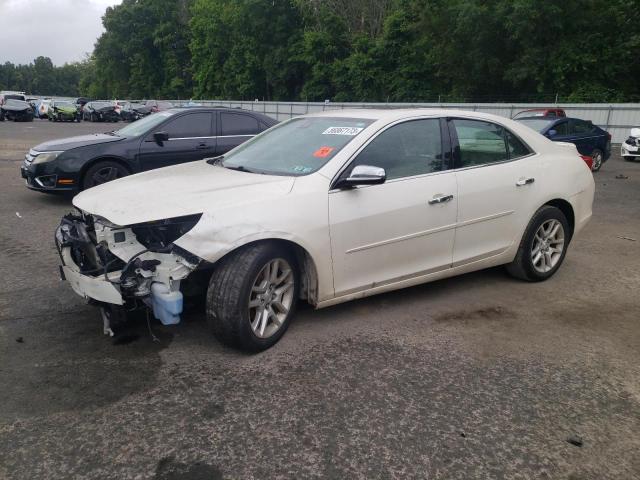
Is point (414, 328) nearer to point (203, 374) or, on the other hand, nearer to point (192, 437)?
point (203, 374)

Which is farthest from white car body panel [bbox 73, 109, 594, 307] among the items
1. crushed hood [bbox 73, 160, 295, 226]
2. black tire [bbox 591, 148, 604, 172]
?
black tire [bbox 591, 148, 604, 172]

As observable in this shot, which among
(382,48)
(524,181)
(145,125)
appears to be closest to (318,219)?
(524,181)

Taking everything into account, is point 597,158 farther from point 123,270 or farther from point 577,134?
point 123,270

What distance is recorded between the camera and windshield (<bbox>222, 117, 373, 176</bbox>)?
4125mm

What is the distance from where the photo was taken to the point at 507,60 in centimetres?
3466

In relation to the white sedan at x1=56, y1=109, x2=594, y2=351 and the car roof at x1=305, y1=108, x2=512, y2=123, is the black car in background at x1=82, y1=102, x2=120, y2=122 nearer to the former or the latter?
the white sedan at x1=56, y1=109, x2=594, y2=351

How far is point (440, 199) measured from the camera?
4344mm

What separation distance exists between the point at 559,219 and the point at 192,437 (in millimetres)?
4033

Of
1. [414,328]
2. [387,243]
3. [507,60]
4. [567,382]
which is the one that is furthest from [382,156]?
[507,60]

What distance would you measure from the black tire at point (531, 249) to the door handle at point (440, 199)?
110 cm

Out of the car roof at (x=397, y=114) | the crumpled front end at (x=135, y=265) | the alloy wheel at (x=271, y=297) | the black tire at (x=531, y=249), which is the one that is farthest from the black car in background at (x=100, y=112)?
the alloy wheel at (x=271, y=297)

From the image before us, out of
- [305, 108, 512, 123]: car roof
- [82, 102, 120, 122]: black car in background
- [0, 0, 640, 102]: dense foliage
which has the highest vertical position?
[0, 0, 640, 102]: dense foliage

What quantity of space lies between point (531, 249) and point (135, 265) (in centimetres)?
358

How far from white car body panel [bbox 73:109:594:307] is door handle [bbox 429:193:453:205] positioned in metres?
0.04
